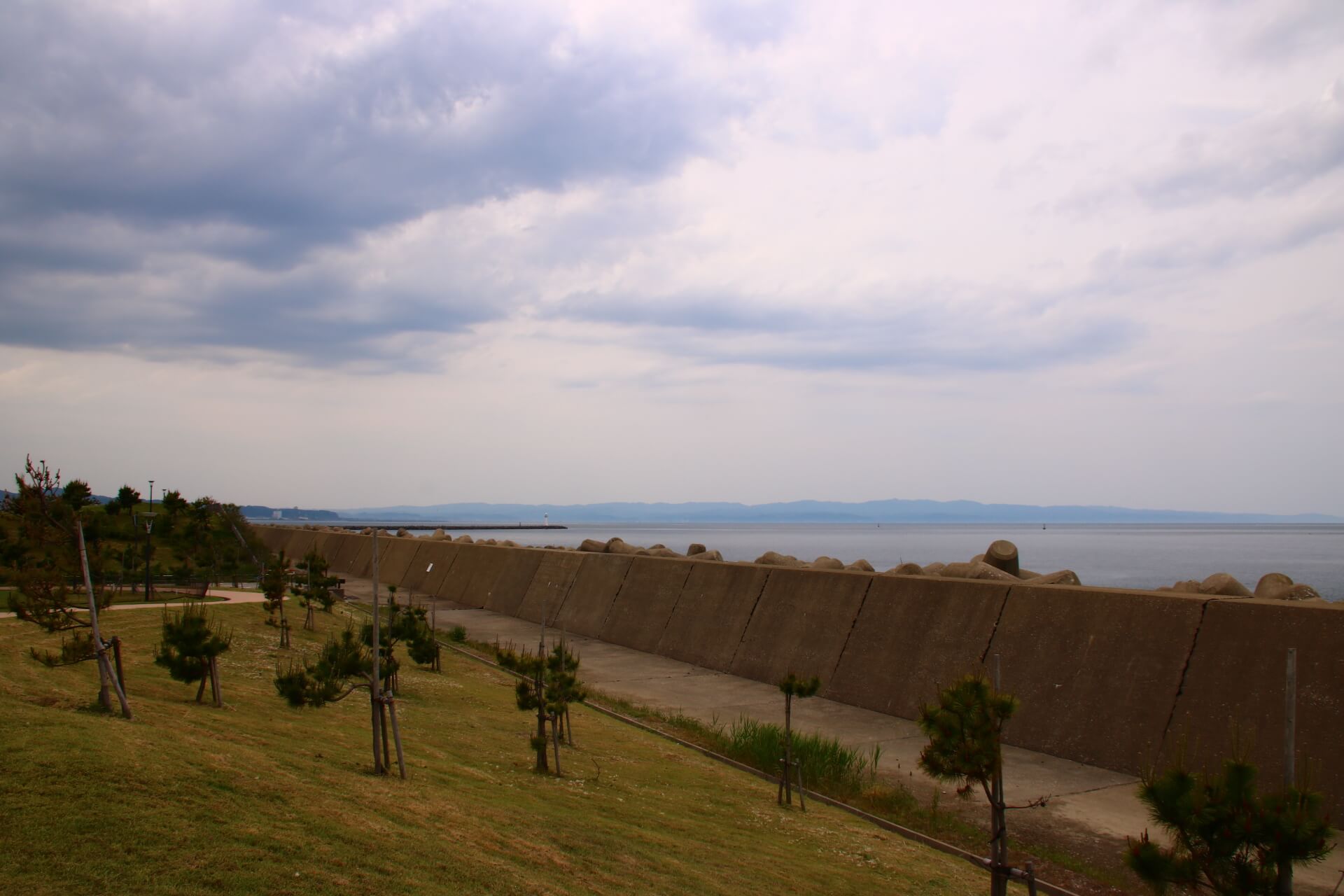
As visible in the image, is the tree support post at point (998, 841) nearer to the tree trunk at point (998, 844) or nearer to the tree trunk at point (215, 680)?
the tree trunk at point (998, 844)

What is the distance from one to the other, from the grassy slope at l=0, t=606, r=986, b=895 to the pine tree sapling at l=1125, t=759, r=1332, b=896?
280cm

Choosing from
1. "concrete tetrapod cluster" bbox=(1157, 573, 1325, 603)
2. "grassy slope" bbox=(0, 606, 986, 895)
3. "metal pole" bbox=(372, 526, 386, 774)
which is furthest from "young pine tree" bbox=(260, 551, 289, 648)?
"concrete tetrapod cluster" bbox=(1157, 573, 1325, 603)

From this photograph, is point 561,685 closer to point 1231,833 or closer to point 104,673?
point 104,673

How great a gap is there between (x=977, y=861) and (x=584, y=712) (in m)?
7.40

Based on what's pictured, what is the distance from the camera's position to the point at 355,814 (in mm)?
6258

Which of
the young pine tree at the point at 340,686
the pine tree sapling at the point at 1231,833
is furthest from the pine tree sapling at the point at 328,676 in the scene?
the pine tree sapling at the point at 1231,833

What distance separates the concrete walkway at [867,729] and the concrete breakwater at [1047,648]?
37 cm

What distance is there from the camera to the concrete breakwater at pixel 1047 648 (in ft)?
31.2

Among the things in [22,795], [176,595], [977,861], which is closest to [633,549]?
[176,595]

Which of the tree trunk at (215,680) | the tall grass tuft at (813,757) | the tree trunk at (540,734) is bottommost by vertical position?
the tall grass tuft at (813,757)

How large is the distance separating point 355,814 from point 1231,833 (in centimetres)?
550

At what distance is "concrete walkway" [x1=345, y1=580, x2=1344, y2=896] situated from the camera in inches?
352

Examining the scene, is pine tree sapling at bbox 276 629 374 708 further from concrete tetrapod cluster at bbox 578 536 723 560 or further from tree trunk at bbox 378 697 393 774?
concrete tetrapod cluster at bbox 578 536 723 560

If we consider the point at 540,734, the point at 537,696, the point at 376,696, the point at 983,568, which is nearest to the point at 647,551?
the point at 983,568
